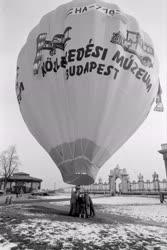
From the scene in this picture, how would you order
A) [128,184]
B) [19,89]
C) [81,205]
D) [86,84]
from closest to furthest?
[86,84]
[81,205]
[19,89]
[128,184]

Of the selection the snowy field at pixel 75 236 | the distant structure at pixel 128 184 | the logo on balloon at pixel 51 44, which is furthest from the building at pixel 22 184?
the snowy field at pixel 75 236

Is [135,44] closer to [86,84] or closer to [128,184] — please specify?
[86,84]

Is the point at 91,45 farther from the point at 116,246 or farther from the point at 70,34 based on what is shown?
the point at 116,246

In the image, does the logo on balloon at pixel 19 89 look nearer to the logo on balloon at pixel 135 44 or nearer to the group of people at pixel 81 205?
the logo on balloon at pixel 135 44

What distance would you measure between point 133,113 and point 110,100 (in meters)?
1.54

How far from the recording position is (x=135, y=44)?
11898 millimetres

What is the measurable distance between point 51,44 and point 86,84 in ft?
9.02

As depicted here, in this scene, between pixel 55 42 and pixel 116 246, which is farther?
pixel 55 42

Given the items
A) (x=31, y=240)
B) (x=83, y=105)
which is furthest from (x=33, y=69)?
(x=31, y=240)

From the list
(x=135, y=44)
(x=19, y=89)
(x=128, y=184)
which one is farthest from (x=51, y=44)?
(x=128, y=184)

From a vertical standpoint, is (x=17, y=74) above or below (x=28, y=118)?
above

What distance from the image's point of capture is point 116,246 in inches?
295

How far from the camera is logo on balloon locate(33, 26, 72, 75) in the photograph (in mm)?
11484

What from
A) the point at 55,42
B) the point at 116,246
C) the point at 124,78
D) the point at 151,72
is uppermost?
the point at 55,42
